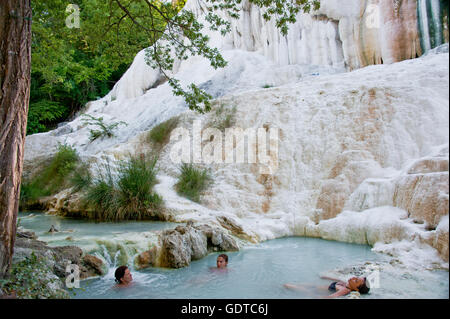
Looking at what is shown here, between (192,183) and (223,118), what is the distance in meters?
1.81

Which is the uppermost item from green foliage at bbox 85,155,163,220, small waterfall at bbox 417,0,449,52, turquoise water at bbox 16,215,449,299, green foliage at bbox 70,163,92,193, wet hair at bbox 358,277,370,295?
small waterfall at bbox 417,0,449,52

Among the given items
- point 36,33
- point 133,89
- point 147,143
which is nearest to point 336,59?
point 147,143

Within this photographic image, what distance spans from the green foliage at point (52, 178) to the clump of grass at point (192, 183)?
245cm

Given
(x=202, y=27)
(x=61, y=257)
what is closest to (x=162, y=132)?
(x=202, y=27)

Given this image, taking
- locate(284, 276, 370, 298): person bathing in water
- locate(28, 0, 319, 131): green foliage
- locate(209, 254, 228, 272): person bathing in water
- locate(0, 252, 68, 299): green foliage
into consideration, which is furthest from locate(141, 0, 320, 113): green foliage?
locate(284, 276, 370, 298): person bathing in water

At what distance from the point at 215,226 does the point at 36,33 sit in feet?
13.7

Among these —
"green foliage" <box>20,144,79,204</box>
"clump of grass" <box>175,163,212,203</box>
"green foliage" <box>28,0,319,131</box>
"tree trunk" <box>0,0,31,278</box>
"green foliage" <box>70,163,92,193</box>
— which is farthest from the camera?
"green foliage" <box>20,144,79,204</box>

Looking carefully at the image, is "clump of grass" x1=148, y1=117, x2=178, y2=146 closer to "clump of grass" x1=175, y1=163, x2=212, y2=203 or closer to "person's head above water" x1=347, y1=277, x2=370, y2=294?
"clump of grass" x1=175, y1=163, x2=212, y2=203

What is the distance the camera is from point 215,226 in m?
4.61

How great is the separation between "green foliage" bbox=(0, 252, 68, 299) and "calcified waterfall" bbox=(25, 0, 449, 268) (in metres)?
2.46

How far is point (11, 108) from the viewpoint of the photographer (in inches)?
99.8

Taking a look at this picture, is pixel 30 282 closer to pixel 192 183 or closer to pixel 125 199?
pixel 125 199

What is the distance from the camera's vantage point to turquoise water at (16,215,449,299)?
8.55 ft

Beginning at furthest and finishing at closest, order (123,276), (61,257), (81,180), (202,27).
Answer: (81,180) < (202,27) < (61,257) < (123,276)
